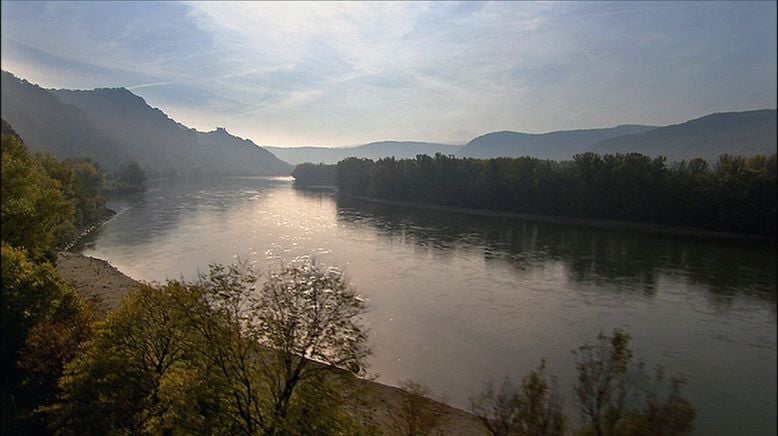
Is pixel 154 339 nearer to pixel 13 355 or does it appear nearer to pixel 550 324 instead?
pixel 13 355

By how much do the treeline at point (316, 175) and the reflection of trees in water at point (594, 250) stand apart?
6820 cm

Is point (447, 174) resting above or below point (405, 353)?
above

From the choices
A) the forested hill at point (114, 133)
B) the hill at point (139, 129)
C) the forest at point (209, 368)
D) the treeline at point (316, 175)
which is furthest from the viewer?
the hill at point (139, 129)

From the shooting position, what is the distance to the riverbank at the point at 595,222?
1666 centimetres

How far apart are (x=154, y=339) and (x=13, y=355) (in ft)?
14.9

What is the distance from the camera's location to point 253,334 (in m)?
8.98

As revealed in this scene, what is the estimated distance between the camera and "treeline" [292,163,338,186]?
129500 millimetres

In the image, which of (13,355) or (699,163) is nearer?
(13,355)

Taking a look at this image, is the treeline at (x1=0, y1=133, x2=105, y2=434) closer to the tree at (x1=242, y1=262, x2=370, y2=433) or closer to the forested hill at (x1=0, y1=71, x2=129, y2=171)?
the tree at (x1=242, y1=262, x2=370, y2=433)

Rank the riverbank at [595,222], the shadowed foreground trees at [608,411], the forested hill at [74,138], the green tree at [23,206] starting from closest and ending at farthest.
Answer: the green tree at [23,206]
the shadowed foreground trees at [608,411]
the riverbank at [595,222]
the forested hill at [74,138]

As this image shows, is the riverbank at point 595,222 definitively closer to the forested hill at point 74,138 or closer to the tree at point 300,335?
the tree at point 300,335

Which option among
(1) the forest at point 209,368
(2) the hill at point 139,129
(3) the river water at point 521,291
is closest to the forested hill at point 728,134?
(3) the river water at point 521,291

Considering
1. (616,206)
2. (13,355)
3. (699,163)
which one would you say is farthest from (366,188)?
(13,355)

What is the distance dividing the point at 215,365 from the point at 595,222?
45.0m
